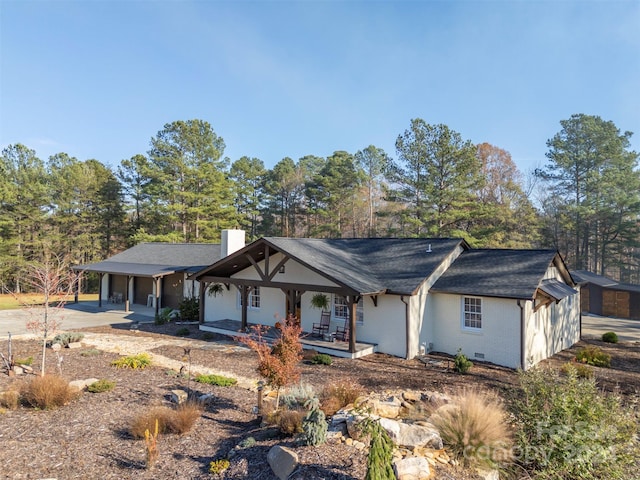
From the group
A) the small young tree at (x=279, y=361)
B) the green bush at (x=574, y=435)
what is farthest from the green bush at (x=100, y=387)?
the green bush at (x=574, y=435)

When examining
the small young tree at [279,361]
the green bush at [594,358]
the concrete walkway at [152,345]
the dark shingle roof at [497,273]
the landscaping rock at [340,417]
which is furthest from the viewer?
the green bush at [594,358]

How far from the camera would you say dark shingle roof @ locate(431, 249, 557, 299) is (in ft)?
40.7

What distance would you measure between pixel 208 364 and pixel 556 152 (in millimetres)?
35942

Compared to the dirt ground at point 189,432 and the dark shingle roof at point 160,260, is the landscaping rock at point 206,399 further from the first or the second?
the dark shingle roof at point 160,260

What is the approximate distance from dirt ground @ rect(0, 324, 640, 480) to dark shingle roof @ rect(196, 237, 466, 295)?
2.65 m

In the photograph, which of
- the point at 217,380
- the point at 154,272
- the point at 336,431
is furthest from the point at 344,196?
the point at 336,431

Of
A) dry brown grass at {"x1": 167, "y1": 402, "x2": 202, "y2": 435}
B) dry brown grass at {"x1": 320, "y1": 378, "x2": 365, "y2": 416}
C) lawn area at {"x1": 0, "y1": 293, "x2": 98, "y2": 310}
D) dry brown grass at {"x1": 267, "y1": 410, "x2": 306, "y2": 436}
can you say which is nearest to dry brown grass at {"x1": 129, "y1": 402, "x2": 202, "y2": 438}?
dry brown grass at {"x1": 167, "y1": 402, "x2": 202, "y2": 435}

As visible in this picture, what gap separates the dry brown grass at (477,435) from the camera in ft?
16.7

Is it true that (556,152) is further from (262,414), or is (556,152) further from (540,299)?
(262,414)

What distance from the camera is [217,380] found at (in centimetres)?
980

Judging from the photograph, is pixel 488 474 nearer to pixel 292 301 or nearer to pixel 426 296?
pixel 426 296

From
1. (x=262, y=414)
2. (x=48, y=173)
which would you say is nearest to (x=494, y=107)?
(x=262, y=414)

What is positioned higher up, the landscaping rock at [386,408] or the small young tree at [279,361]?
the small young tree at [279,361]

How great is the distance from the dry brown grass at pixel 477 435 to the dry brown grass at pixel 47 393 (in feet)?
24.5
